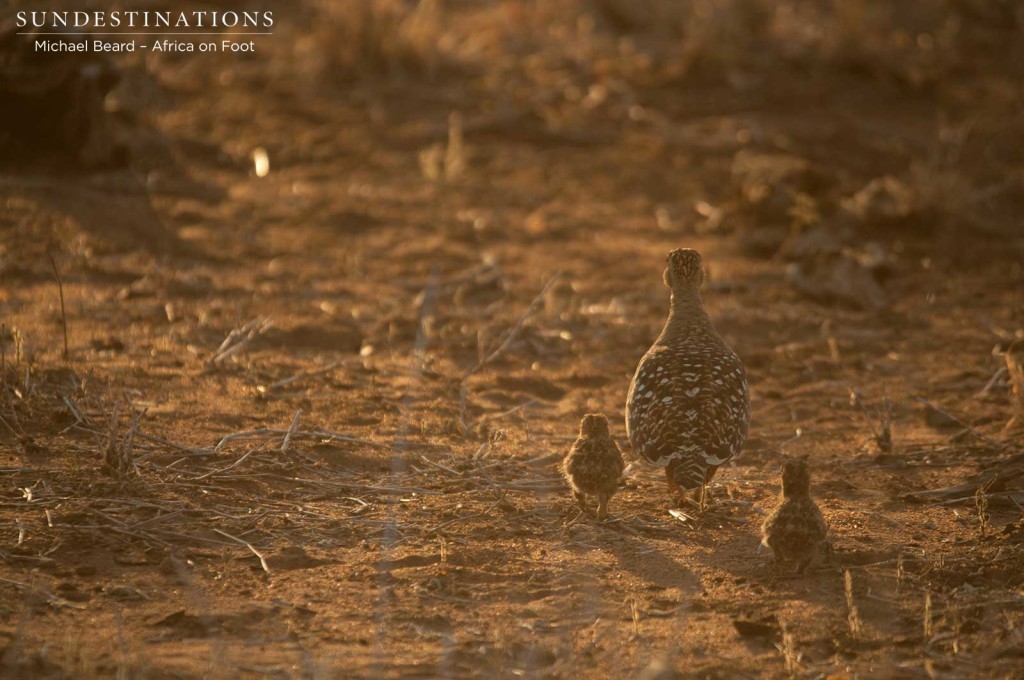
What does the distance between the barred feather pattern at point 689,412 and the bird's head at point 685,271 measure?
0.83 meters

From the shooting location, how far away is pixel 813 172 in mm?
11617

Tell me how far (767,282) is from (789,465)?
539cm

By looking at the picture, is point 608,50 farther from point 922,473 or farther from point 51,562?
point 51,562

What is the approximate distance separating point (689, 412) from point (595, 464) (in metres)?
0.51

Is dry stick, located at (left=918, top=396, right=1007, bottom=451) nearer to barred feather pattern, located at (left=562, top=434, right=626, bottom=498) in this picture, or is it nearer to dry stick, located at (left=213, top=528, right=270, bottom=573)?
barred feather pattern, located at (left=562, top=434, right=626, bottom=498)

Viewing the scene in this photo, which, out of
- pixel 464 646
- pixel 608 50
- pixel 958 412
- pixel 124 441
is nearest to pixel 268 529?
pixel 124 441

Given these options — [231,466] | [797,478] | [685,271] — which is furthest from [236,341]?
[797,478]

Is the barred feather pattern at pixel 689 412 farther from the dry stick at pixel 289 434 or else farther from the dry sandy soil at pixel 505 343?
the dry stick at pixel 289 434

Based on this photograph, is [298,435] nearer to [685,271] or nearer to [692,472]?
[692,472]

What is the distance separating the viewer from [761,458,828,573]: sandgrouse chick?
17.3 ft

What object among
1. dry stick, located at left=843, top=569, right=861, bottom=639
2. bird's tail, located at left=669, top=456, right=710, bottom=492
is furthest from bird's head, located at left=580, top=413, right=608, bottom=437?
dry stick, located at left=843, top=569, right=861, bottom=639

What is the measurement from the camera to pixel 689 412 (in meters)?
5.83

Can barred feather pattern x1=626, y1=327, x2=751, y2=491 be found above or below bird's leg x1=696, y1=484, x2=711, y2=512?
above

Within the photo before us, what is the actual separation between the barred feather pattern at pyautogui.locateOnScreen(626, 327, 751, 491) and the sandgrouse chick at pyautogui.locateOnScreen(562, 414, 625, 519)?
176 millimetres
